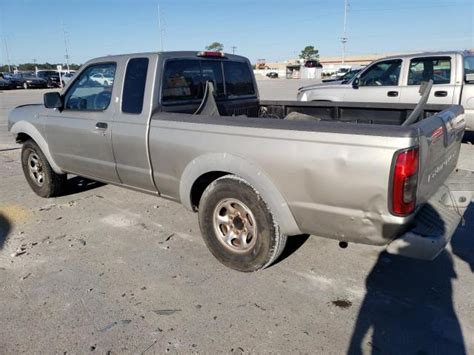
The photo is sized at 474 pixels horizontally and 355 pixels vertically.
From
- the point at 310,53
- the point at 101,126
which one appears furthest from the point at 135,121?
the point at 310,53

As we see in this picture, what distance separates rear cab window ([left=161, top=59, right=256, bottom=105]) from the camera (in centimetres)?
399

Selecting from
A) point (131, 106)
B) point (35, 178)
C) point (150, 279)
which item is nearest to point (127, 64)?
point (131, 106)

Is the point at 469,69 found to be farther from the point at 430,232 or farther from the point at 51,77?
the point at 51,77

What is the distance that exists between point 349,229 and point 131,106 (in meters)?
2.46

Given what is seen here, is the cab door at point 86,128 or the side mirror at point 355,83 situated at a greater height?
the side mirror at point 355,83

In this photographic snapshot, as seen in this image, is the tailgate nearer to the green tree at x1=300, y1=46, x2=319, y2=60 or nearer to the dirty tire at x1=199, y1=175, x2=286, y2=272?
the dirty tire at x1=199, y1=175, x2=286, y2=272

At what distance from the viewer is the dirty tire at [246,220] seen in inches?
126

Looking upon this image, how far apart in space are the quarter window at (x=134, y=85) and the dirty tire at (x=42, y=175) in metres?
1.96

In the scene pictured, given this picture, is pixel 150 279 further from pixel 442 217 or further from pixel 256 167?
pixel 442 217

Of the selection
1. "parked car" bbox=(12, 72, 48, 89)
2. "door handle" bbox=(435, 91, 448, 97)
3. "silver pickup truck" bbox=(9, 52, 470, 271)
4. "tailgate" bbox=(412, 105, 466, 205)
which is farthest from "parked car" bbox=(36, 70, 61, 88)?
"tailgate" bbox=(412, 105, 466, 205)

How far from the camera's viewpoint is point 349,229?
2.77 metres

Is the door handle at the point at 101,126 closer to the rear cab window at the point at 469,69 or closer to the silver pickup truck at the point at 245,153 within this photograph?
the silver pickup truck at the point at 245,153

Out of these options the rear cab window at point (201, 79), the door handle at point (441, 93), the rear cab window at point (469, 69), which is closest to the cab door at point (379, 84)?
the door handle at point (441, 93)

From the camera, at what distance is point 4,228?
459 cm
